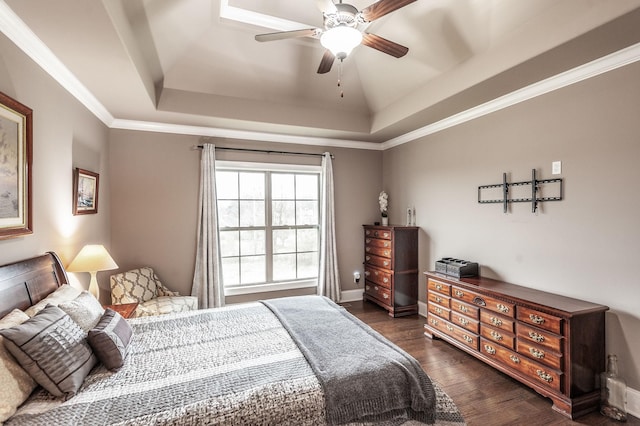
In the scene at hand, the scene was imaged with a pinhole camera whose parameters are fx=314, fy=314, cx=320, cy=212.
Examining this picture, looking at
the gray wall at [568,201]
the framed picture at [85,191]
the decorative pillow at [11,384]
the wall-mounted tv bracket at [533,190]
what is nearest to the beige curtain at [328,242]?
the gray wall at [568,201]

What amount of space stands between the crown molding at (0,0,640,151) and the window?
0.44 m

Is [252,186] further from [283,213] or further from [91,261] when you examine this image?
[91,261]

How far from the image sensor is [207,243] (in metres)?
4.07

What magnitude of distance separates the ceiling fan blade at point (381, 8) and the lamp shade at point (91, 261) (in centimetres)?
279

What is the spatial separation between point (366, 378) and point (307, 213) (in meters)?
3.33

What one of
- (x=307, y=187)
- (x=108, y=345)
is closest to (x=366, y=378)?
(x=108, y=345)

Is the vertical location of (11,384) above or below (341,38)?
below

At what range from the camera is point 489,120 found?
131 inches

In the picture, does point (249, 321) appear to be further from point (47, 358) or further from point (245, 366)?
point (47, 358)

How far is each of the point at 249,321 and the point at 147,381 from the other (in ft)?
2.96

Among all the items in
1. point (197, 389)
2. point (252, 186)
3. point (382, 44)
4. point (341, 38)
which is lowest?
point (197, 389)

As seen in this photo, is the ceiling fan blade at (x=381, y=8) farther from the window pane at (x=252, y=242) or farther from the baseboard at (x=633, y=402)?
the window pane at (x=252, y=242)

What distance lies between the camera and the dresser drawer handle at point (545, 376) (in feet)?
7.55

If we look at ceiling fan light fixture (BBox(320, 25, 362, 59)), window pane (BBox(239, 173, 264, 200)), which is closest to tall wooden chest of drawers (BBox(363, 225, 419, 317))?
Result: window pane (BBox(239, 173, 264, 200))
